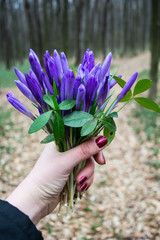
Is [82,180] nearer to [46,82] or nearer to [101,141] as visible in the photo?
[101,141]

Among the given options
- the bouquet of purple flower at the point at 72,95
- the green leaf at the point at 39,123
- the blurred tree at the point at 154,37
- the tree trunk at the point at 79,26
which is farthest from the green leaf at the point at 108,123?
the tree trunk at the point at 79,26

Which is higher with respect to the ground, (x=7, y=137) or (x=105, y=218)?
(x=7, y=137)

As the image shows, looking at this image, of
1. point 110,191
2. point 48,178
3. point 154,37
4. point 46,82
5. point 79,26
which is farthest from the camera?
point 79,26

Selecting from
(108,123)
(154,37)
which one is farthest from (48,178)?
(154,37)

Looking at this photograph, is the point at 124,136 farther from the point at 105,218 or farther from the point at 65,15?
the point at 65,15

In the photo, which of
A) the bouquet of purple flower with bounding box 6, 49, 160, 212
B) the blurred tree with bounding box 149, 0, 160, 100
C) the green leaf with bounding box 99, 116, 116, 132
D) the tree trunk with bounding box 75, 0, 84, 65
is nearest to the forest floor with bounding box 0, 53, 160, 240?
the blurred tree with bounding box 149, 0, 160, 100

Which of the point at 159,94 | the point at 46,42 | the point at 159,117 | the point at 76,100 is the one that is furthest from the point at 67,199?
the point at 46,42

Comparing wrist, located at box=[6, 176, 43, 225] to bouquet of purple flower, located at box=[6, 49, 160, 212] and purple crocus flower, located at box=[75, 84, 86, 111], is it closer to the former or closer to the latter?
bouquet of purple flower, located at box=[6, 49, 160, 212]
